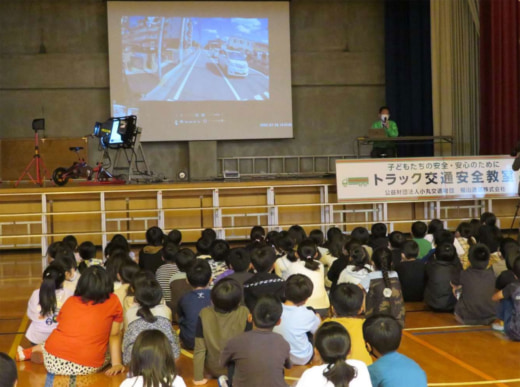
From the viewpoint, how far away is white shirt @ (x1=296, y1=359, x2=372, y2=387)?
234 centimetres

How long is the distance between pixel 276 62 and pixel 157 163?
3.10 m

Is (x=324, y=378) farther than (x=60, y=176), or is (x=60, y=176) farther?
(x=60, y=176)

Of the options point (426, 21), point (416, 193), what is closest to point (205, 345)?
point (416, 193)

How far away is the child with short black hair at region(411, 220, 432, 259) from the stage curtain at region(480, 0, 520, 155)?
171 inches

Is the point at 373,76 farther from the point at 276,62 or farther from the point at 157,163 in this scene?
the point at 157,163

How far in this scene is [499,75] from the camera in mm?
10211

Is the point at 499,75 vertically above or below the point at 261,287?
above

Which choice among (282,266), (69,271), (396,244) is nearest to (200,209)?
(396,244)

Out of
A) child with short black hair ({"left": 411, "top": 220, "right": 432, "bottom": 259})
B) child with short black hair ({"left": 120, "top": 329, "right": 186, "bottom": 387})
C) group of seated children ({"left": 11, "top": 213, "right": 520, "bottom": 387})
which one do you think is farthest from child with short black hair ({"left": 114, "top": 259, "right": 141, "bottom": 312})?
child with short black hair ({"left": 411, "top": 220, "right": 432, "bottom": 259})

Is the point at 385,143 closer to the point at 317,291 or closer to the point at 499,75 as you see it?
the point at 499,75

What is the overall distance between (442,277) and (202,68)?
8821 mm

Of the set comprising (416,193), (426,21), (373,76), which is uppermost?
(426,21)

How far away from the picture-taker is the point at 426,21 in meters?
12.7

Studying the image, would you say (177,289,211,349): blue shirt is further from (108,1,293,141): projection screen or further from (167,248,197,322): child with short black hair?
(108,1,293,141): projection screen
